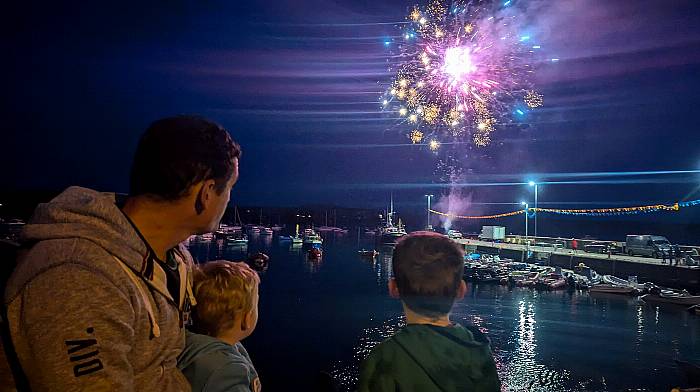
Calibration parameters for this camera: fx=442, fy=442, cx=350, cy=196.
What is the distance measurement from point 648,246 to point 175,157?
59.4 metres

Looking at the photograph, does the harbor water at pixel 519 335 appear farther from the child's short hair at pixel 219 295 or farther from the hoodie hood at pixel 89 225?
the hoodie hood at pixel 89 225

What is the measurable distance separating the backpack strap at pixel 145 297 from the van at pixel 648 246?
5635 cm

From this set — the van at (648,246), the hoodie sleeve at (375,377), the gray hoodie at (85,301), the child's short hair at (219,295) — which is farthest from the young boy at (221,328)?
the van at (648,246)

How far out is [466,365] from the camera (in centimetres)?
247

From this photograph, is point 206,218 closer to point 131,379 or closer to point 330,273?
point 131,379

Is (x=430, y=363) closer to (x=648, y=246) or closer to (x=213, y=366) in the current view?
(x=213, y=366)

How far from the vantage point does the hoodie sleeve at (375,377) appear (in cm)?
250

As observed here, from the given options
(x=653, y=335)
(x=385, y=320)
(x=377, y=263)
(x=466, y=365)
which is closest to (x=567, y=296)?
(x=653, y=335)

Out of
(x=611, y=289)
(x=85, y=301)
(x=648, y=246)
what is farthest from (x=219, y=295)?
(x=648, y=246)

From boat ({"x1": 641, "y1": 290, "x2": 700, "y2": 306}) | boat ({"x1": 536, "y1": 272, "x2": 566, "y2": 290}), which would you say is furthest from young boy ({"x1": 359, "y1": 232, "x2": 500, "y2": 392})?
boat ({"x1": 536, "y1": 272, "x2": 566, "y2": 290})

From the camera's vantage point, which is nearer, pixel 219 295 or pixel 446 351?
pixel 219 295

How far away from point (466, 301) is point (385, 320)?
32.7ft

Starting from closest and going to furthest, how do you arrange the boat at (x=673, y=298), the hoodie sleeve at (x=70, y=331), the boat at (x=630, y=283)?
the hoodie sleeve at (x=70, y=331) < the boat at (x=673, y=298) < the boat at (x=630, y=283)

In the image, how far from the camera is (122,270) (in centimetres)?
137
